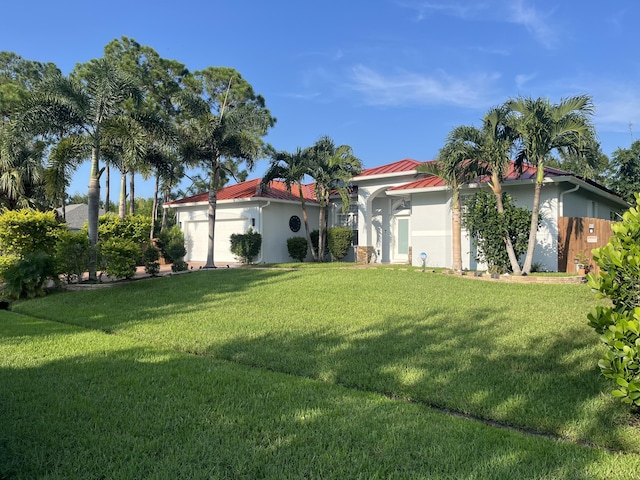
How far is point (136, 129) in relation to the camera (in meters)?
13.8

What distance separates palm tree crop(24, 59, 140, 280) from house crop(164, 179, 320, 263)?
7.02 metres

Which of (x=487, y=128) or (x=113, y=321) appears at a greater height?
(x=487, y=128)

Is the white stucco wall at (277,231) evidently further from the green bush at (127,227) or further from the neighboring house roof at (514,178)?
the green bush at (127,227)

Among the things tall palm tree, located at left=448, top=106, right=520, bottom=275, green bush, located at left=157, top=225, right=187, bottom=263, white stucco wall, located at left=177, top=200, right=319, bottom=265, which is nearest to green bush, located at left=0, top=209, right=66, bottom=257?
green bush, located at left=157, top=225, right=187, bottom=263

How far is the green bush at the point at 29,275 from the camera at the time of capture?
11617 millimetres

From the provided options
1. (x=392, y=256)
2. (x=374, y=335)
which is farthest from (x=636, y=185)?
(x=374, y=335)

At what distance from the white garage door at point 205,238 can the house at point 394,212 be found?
0.05 metres

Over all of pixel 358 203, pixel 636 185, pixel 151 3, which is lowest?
pixel 358 203

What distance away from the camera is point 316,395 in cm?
422

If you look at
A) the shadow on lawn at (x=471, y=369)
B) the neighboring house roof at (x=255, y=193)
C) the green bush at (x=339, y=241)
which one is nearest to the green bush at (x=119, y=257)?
the shadow on lawn at (x=471, y=369)

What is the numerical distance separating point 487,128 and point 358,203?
304 inches

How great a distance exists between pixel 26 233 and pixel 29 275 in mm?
2521

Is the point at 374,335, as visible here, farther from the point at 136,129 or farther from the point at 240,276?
the point at 136,129

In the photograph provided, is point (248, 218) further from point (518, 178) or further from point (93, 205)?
point (518, 178)
